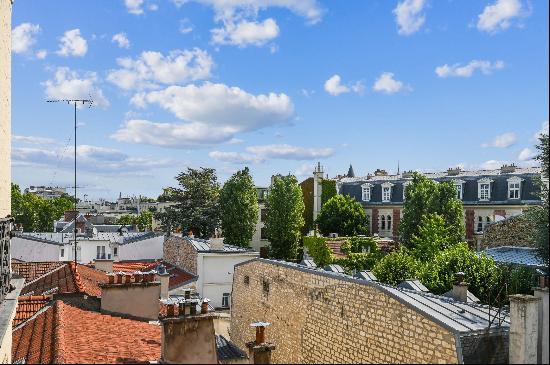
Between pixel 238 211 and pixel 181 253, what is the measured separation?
1453 cm

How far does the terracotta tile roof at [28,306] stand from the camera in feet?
39.9

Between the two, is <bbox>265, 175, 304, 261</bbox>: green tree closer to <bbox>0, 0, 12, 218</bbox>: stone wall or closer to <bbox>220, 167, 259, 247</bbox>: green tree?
<bbox>220, 167, 259, 247</bbox>: green tree

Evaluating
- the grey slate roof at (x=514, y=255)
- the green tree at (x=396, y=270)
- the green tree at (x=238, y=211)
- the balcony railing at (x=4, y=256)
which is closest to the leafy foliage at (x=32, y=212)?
the green tree at (x=238, y=211)

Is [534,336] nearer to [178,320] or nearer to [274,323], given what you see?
[178,320]

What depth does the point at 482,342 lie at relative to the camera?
8.28m

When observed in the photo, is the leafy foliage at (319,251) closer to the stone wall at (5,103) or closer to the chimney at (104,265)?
the chimney at (104,265)

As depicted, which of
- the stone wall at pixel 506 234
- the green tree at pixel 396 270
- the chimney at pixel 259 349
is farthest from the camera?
the stone wall at pixel 506 234

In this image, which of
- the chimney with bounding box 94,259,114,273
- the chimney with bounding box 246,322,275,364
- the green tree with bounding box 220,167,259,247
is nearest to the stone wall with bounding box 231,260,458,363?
the chimney with bounding box 246,322,275,364

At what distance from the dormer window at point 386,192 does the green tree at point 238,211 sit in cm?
1569

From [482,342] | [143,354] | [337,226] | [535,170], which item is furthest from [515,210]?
[143,354]

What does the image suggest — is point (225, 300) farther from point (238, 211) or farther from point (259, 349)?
point (238, 211)

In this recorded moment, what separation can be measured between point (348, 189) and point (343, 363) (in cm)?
4536

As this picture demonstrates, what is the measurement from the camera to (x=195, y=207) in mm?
44250

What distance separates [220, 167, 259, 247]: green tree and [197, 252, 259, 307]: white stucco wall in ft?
55.1
